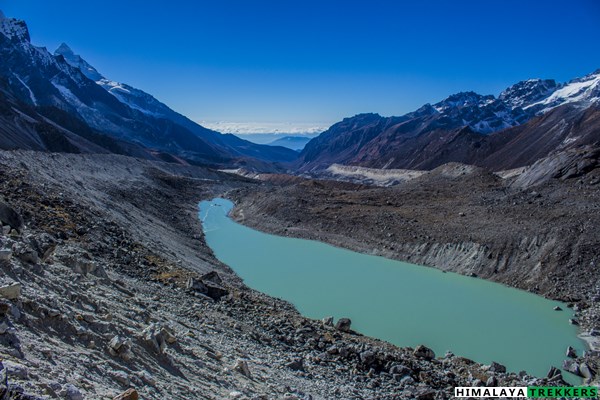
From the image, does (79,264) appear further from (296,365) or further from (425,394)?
(425,394)

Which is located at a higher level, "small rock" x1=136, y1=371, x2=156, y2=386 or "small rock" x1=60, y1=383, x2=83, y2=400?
"small rock" x1=60, y1=383, x2=83, y2=400

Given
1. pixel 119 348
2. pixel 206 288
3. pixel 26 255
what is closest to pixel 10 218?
pixel 26 255

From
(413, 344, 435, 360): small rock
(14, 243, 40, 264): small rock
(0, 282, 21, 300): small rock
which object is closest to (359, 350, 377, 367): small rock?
(413, 344, 435, 360): small rock

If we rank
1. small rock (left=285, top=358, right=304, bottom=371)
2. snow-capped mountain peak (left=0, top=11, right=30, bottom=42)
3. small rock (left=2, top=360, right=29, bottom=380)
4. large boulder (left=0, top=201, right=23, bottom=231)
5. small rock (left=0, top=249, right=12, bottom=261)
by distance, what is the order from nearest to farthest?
small rock (left=2, top=360, right=29, bottom=380)
small rock (left=0, top=249, right=12, bottom=261)
small rock (left=285, top=358, right=304, bottom=371)
large boulder (left=0, top=201, right=23, bottom=231)
snow-capped mountain peak (left=0, top=11, right=30, bottom=42)

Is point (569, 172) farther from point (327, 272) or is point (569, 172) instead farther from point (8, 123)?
point (8, 123)

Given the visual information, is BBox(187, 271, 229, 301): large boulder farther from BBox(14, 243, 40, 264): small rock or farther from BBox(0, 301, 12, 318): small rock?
BBox(0, 301, 12, 318): small rock

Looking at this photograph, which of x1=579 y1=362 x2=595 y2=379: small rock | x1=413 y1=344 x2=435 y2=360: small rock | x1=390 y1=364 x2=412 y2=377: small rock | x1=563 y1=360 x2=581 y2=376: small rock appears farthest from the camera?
x1=563 y1=360 x2=581 y2=376: small rock

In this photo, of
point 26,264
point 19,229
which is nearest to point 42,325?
point 26,264
